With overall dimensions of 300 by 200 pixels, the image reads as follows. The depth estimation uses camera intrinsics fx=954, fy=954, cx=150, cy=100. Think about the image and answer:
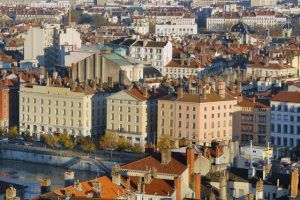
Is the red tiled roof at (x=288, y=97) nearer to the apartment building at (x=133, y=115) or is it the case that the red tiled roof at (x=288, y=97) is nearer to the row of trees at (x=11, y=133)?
the apartment building at (x=133, y=115)

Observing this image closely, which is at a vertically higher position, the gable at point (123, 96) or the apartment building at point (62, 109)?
the gable at point (123, 96)

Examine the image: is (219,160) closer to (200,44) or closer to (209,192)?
(209,192)

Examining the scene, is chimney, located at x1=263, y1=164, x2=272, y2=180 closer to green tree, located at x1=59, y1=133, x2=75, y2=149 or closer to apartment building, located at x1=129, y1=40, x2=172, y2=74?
green tree, located at x1=59, y1=133, x2=75, y2=149

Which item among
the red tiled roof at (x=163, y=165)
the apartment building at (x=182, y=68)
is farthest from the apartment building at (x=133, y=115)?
the red tiled roof at (x=163, y=165)

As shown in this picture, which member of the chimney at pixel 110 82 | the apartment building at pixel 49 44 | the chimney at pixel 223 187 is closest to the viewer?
the chimney at pixel 223 187

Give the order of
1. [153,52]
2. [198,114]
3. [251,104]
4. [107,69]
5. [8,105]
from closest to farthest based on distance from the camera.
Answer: [198,114] → [251,104] → [8,105] → [107,69] → [153,52]

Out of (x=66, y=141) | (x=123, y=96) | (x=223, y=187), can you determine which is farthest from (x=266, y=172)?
(x=123, y=96)

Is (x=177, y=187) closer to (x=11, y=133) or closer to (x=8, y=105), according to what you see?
(x=11, y=133)

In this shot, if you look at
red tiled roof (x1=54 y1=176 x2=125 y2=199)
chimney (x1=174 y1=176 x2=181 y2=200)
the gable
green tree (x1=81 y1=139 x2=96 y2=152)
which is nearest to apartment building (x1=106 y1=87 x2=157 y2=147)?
the gable
